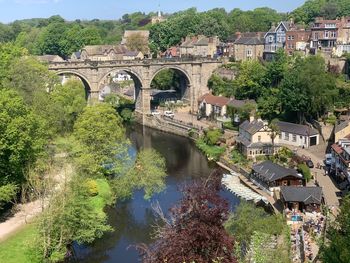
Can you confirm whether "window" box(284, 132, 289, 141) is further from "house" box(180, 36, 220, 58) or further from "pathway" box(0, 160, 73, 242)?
"house" box(180, 36, 220, 58)

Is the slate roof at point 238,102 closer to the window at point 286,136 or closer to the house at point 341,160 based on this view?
the window at point 286,136

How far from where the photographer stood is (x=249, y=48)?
297ft

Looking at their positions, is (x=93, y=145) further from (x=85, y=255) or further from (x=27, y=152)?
(x=85, y=255)

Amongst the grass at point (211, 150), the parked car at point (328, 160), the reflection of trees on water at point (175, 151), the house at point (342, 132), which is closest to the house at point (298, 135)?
the house at point (342, 132)

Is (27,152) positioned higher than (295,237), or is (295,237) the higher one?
(27,152)

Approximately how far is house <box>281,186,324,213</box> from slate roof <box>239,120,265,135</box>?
16.6 meters

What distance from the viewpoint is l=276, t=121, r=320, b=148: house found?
57.3 m

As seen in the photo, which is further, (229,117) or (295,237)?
(229,117)

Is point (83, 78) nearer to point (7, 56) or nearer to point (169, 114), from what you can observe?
point (7, 56)

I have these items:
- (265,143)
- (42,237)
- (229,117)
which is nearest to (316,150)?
(265,143)

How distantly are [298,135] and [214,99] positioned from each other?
21.9 metres

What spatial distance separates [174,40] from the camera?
117125 mm

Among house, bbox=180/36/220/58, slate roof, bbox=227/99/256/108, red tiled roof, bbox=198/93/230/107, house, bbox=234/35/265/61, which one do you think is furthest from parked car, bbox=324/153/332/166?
house, bbox=180/36/220/58

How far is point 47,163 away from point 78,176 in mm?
6247
